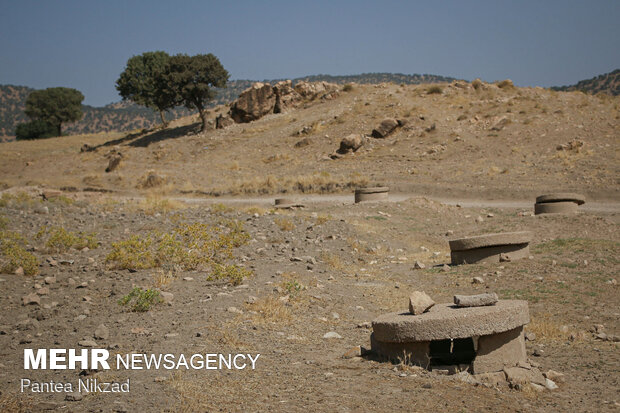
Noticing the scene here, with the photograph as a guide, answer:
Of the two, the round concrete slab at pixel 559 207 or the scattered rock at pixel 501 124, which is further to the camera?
the scattered rock at pixel 501 124

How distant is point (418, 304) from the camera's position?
16.9ft

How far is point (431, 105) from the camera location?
33.2 m

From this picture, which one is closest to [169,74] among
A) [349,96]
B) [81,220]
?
[349,96]

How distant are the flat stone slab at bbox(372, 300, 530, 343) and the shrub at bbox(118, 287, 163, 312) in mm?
3209

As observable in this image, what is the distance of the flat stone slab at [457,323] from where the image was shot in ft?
15.3

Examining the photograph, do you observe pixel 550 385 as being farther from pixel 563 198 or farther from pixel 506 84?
pixel 506 84

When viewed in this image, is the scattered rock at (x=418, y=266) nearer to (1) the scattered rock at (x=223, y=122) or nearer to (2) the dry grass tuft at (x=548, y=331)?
(2) the dry grass tuft at (x=548, y=331)

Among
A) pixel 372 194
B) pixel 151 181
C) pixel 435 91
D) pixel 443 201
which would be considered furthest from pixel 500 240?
pixel 435 91

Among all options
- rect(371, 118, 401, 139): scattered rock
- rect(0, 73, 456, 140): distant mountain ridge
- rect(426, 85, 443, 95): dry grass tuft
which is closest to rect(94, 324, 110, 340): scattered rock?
rect(371, 118, 401, 139): scattered rock

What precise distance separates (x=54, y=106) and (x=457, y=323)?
6874 centimetres

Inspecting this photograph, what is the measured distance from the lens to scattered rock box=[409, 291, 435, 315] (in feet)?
16.8

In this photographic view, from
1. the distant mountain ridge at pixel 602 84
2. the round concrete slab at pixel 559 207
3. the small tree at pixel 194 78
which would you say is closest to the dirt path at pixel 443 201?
the round concrete slab at pixel 559 207

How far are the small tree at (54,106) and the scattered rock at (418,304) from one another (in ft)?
221

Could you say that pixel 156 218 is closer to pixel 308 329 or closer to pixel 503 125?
pixel 308 329
